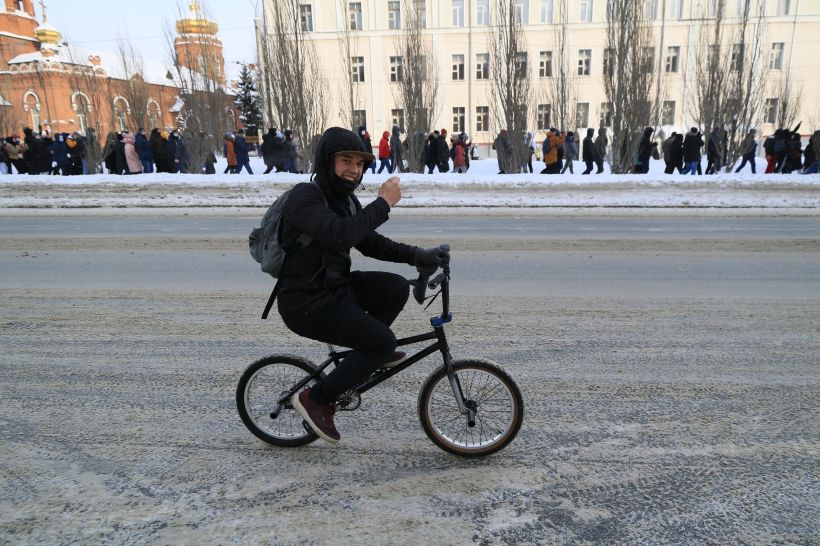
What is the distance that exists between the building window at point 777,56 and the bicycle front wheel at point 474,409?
53.1 meters

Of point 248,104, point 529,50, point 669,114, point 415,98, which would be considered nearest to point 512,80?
point 415,98

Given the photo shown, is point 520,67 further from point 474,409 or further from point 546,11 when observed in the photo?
point 546,11

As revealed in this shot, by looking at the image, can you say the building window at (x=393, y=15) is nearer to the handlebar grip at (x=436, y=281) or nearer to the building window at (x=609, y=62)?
the building window at (x=609, y=62)

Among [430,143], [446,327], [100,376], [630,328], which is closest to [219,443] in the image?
[100,376]

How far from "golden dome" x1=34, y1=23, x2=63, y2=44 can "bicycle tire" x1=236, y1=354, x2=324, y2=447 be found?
79.6m

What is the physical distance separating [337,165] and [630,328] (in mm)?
3869

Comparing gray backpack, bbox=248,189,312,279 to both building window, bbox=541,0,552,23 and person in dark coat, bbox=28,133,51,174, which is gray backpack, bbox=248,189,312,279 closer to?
person in dark coat, bbox=28,133,51,174

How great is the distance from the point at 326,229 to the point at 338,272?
0.41 metres

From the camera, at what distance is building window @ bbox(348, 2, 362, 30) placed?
1853 inches

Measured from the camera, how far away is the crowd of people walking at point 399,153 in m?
21.5

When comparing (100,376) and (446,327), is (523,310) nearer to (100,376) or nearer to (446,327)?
(446,327)

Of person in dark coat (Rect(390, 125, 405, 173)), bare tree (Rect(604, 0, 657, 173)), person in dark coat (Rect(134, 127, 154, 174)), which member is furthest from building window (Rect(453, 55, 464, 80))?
person in dark coat (Rect(134, 127, 154, 174))

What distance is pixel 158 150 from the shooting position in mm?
22609

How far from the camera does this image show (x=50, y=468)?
3.50 meters
